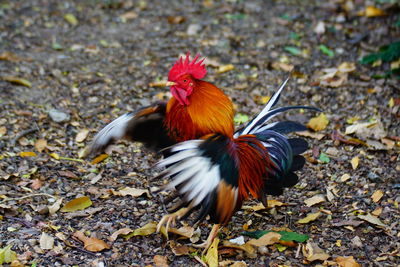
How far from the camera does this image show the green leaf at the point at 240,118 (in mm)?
5406

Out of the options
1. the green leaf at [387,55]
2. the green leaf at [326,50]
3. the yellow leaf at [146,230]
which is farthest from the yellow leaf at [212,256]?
the green leaf at [326,50]

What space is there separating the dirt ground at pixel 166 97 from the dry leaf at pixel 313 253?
3 cm

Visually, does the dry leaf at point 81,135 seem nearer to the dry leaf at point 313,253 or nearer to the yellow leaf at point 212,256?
the yellow leaf at point 212,256

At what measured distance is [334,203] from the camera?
4344 millimetres

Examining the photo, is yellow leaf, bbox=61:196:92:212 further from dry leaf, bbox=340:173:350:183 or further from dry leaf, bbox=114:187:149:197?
dry leaf, bbox=340:173:350:183

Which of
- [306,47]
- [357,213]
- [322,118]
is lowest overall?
[357,213]

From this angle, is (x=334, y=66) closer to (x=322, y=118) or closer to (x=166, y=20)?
(x=322, y=118)

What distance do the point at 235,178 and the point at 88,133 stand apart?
2.06 metres

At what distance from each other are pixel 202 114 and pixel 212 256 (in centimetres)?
93

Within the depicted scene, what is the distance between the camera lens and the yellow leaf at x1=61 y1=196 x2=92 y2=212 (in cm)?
407

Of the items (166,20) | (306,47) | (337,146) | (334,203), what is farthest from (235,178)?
(166,20)

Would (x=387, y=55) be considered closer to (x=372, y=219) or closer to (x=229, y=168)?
(x=372, y=219)

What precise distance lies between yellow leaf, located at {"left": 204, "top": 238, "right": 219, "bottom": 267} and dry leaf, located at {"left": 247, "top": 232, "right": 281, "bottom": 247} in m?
0.24

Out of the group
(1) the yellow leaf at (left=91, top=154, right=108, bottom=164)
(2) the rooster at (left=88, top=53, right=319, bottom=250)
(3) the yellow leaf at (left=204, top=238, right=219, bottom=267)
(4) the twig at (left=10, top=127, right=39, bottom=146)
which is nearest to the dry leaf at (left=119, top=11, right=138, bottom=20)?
(4) the twig at (left=10, top=127, right=39, bottom=146)
